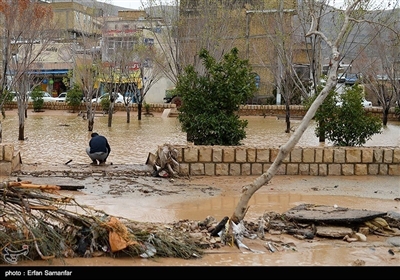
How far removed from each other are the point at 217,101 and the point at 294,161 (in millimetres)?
2228

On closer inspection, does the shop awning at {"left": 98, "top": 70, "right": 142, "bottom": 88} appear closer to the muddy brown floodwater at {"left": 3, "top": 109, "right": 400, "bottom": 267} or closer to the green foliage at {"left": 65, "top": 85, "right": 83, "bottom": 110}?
the green foliage at {"left": 65, "top": 85, "right": 83, "bottom": 110}

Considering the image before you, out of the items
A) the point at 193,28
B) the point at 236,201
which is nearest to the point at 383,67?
the point at 193,28

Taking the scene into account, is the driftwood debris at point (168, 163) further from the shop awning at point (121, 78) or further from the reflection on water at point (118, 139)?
the shop awning at point (121, 78)

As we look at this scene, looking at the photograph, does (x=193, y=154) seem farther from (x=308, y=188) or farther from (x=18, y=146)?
(x=18, y=146)

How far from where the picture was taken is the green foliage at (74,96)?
37.5 meters

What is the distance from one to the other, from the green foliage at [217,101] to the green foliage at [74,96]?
2603 cm

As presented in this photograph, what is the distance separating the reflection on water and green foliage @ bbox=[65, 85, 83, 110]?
717 cm

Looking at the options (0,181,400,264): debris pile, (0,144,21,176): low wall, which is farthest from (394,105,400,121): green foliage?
(0,181,400,264): debris pile

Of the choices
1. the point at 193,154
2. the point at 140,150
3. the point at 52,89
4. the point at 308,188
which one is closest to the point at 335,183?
the point at 308,188

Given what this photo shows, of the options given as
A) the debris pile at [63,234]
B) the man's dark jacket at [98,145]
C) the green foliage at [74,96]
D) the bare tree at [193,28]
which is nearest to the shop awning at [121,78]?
the green foliage at [74,96]

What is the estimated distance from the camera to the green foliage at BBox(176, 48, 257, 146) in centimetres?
1227

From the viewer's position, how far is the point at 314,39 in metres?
18.7

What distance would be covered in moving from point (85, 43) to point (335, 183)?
1893 centimetres

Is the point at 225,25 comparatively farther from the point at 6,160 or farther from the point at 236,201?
the point at 236,201
